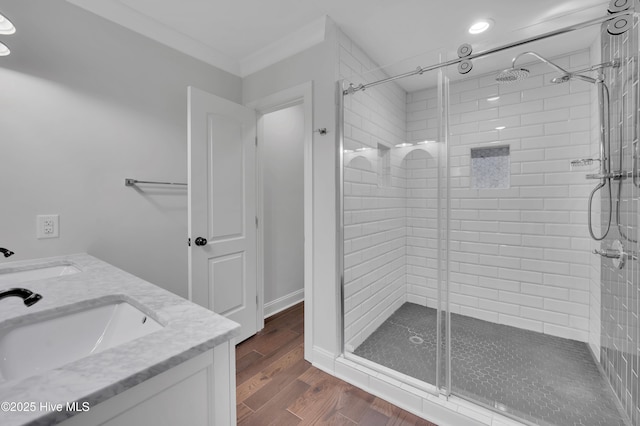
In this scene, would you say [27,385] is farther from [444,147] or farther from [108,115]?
[444,147]

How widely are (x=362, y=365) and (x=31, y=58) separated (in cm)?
273

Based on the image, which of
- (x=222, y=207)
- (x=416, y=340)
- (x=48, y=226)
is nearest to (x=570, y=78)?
(x=416, y=340)

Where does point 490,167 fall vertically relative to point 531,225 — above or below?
above

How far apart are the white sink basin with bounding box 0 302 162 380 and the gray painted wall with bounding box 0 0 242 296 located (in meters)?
1.00

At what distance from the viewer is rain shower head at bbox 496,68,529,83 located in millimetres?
1688

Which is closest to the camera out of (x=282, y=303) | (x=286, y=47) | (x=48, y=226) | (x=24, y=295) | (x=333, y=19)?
(x=24, y=295)

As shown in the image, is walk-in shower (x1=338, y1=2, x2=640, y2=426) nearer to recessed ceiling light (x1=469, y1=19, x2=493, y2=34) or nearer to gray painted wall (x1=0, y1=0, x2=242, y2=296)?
recessed ceiling light (x1=469, y1=19, x2=493, y2=34)

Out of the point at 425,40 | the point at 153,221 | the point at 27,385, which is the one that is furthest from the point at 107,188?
the point at 425,40

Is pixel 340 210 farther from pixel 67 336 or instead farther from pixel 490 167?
pixel 67 336

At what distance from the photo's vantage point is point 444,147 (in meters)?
1.73

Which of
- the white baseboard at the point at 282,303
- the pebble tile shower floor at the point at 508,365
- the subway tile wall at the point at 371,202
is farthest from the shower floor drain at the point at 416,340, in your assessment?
the white baseboard at the point at 282,303

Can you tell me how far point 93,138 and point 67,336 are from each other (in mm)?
1376

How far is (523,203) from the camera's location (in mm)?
1977

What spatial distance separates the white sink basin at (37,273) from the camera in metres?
1.31
